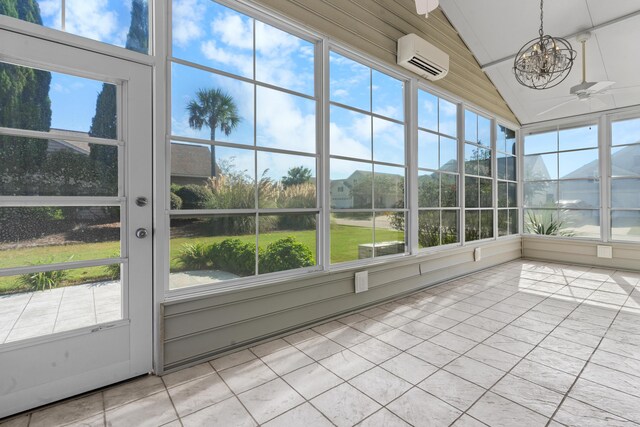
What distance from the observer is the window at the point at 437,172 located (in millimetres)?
4008

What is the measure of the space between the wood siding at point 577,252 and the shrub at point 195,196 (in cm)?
656

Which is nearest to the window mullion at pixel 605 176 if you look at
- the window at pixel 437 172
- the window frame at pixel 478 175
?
the window frame at pixel 478 175

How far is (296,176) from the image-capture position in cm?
273

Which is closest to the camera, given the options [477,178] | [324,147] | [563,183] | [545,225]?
[324,147]

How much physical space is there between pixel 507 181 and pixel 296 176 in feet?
16.9

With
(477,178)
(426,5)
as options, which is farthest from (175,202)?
(477,178)

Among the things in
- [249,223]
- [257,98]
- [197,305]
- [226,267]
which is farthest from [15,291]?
[257,98]

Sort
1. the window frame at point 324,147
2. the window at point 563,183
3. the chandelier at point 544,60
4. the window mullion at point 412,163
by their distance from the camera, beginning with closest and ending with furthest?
the window frame at point 324,147, the chandelier at point 544,60, the window mullion at point 412,163, the window at point 563,183

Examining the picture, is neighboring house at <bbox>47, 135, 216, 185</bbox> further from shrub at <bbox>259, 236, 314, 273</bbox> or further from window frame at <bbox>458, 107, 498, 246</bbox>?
window frame at <bbox>458, 107, 498, 246</bbox>

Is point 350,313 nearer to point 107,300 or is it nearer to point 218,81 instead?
point 107,300

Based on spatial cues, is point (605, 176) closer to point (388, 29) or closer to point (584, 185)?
point (584, 185)

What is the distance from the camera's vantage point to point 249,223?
7.95 feet

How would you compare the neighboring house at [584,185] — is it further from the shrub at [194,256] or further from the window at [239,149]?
the shrub at [194,256]

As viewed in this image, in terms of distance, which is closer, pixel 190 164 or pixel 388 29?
pixel 190 164
